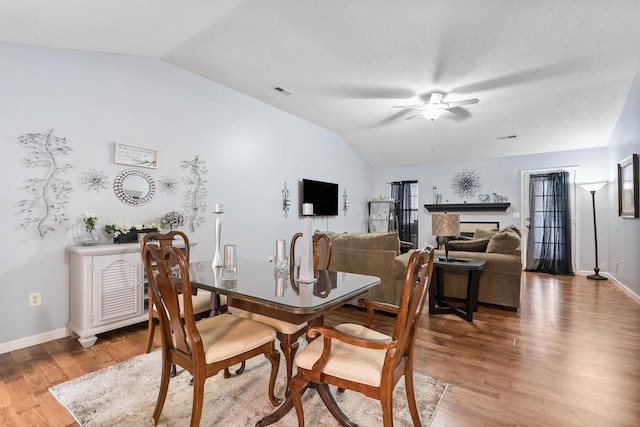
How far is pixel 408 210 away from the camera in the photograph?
7758mm

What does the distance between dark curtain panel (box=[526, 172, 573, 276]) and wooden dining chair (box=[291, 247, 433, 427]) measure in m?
6.18

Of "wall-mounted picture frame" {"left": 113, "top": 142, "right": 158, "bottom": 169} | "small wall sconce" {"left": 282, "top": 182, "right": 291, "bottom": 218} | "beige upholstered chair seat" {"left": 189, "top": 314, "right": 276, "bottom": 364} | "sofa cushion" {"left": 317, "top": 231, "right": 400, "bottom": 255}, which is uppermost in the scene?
"wall-mounted picture frame" {"left": 113, "top": 142, "right": 158, "bottom": 169}

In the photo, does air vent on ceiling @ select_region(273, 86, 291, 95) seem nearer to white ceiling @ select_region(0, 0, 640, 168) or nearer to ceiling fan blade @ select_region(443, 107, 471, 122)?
white ceiling @ select_region(0, 0, 640, 168)

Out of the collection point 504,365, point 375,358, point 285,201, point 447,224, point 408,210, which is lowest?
point 504,365

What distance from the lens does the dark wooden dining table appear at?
1499mm

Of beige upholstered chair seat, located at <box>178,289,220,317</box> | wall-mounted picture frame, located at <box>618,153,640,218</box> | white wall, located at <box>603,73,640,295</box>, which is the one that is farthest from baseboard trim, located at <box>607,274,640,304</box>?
beige upholstered chair seat, located at <box>178,289,220,317</box>

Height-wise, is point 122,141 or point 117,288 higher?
point 122,141

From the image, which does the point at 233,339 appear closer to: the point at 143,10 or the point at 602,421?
Result: the point at 602,421

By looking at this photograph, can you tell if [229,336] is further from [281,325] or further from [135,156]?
[135,156]

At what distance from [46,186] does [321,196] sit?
4.13 meters

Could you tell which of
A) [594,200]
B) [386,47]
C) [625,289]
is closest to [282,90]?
[386,47]

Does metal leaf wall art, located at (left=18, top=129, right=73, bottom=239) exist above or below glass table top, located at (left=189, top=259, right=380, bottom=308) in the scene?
above

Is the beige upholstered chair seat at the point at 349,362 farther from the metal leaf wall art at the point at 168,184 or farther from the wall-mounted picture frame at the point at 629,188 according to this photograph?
the wall-mounted picture frame at the point at 629,188

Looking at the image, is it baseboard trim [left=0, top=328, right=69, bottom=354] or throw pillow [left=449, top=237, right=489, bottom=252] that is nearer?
baseboard trim [left=0, top=328, right=69, bottom=354]
